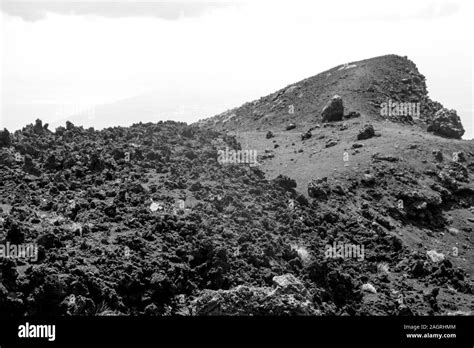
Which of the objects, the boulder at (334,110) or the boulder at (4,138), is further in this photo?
the boulder at (334,110)

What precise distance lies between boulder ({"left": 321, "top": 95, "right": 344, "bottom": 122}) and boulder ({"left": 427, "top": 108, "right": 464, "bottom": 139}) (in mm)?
10455

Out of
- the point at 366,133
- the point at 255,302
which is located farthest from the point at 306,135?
the point at 255,302

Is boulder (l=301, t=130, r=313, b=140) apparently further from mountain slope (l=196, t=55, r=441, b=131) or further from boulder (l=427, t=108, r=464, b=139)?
boulder (l=427, t=108, r=464, b=139)

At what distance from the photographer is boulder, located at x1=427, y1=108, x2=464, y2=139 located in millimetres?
77181

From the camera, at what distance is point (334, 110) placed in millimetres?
79688

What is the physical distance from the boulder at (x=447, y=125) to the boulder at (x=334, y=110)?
34.3 feet

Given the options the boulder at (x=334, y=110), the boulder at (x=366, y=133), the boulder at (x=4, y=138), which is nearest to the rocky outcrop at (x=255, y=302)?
the boulder at (x=4, y=138)

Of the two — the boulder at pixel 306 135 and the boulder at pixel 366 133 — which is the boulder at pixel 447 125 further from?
the boulder at pixel 306 135

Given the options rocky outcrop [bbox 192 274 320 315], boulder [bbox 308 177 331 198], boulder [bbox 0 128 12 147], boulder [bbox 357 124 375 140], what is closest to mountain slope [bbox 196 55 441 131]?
boulder [bbox 357 124 375 140]

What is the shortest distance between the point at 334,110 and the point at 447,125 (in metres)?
13.0

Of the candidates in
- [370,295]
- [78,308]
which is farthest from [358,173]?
[78,308]

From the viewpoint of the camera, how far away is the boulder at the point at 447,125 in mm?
77181

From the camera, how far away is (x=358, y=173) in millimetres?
60656

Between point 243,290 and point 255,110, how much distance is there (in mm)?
60042
